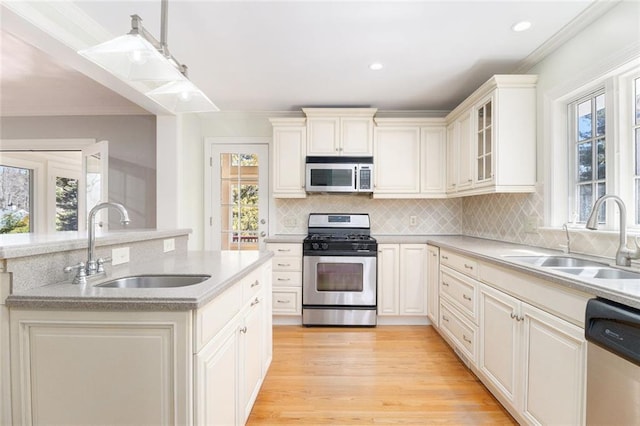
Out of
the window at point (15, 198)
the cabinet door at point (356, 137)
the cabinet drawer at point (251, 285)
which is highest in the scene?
the cabinet door at point (356, 137)

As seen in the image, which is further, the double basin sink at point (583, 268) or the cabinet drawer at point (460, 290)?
the cabinet drawer at point (460, 290)

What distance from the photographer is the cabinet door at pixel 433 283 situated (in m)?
2.98

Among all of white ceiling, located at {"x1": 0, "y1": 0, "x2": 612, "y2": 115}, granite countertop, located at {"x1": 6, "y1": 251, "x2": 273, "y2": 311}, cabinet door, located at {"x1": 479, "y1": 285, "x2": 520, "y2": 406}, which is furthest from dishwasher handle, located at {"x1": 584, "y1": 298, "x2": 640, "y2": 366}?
white ceiling, located at {"x1": 0, "y1": 0, "x2": 612, "y2": 115}

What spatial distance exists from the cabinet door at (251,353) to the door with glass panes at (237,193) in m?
1.97

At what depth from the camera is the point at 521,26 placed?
80.5 inches

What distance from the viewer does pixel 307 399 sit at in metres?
1.96

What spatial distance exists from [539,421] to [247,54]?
9.64 ft

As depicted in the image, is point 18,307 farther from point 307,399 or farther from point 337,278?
point 337,278

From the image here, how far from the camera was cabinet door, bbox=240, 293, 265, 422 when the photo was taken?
1574mm

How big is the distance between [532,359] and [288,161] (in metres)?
2.73

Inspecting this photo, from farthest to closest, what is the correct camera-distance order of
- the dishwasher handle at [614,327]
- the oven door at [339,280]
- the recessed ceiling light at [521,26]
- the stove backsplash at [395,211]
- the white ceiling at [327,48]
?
the stove backsplash at [395,211] < the oven door at [339,280] < the recessed ceiling light at [521,26] < the white ceiling at [327,48] < the dishwasher handle at [614,327]

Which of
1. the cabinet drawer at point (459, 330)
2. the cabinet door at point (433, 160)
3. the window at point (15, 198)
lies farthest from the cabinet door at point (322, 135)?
the window at point (15, 198)

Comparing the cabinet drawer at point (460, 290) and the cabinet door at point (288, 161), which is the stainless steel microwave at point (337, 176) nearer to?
the cabinet door at point (288, 161)

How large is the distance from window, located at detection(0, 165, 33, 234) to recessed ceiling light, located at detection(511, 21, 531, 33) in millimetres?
6427
